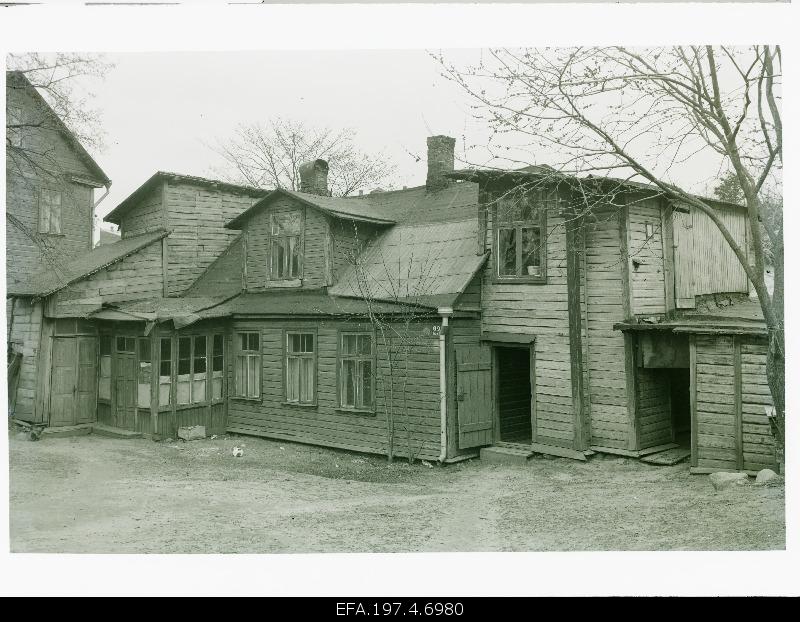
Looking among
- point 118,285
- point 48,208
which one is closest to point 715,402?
point 48,208

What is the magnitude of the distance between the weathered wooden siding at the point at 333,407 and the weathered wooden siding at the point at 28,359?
4.21 metres

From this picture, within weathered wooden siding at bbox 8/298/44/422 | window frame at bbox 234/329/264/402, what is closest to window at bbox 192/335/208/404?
window frame at bbox 234/329/264/402

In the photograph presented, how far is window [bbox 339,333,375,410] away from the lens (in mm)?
13273

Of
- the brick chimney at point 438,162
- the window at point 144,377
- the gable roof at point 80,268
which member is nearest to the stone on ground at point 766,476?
the brick chimney at point 438,162

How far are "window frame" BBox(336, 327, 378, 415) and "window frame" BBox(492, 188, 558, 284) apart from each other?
2793mm

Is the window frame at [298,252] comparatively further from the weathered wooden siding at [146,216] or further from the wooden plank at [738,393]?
the wooden plank at [738,393]

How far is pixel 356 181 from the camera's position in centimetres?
2702

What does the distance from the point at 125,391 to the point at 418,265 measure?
751 cm

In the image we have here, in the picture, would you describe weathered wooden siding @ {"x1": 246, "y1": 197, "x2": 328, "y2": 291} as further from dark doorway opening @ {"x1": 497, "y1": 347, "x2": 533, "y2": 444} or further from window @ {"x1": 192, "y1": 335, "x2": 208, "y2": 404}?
dark doorway opening @ {"x1": 497, "y1": 347, "x2": 533, "y2": 444}

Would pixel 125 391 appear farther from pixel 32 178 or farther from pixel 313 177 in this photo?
pixel 313 177

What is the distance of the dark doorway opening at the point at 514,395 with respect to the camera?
13.6 meters
